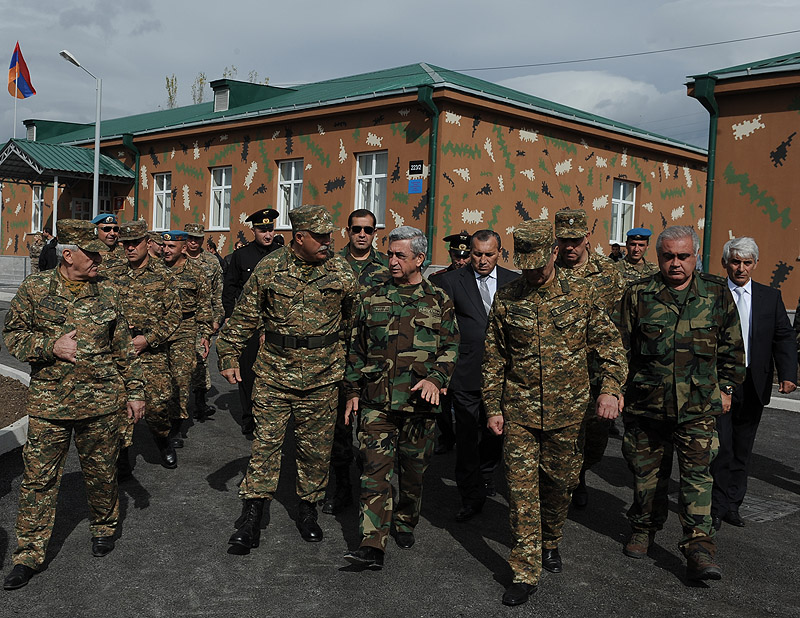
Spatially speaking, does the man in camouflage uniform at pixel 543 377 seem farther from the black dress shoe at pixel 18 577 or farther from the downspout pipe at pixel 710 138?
the downspout pipe at pixel 710 138

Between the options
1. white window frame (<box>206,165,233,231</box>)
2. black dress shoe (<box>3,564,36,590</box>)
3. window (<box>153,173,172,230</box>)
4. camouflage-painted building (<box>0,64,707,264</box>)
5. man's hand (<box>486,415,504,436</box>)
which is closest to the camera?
black dress shoe (<box>3,564,36,590</box>)

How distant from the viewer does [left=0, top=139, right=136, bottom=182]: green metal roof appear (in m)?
25.1

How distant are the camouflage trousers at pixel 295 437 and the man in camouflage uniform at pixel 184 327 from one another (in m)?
2.24

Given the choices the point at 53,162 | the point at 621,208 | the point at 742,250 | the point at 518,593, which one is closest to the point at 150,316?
the point at 518,593

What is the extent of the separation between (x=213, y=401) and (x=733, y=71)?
10660 millimetres

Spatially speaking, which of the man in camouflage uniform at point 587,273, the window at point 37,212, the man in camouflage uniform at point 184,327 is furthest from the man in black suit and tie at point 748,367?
the window at point 37,212

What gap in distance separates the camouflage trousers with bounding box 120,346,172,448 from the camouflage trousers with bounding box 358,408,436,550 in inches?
97.4

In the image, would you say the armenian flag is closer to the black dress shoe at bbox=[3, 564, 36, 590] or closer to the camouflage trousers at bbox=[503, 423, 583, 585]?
the black dress shoe at bbox=[3, 564, 36, 590]

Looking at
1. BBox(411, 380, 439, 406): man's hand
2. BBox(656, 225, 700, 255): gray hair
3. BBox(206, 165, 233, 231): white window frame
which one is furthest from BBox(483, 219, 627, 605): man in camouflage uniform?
BBox(206, 165, 233, 231): white window frame

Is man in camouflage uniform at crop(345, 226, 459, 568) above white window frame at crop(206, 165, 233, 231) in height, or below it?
below

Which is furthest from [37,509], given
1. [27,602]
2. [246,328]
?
[246,328]

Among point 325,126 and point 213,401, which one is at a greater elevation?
point 325,126

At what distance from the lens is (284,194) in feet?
70.1

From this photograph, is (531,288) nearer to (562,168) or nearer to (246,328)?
(246,328)
